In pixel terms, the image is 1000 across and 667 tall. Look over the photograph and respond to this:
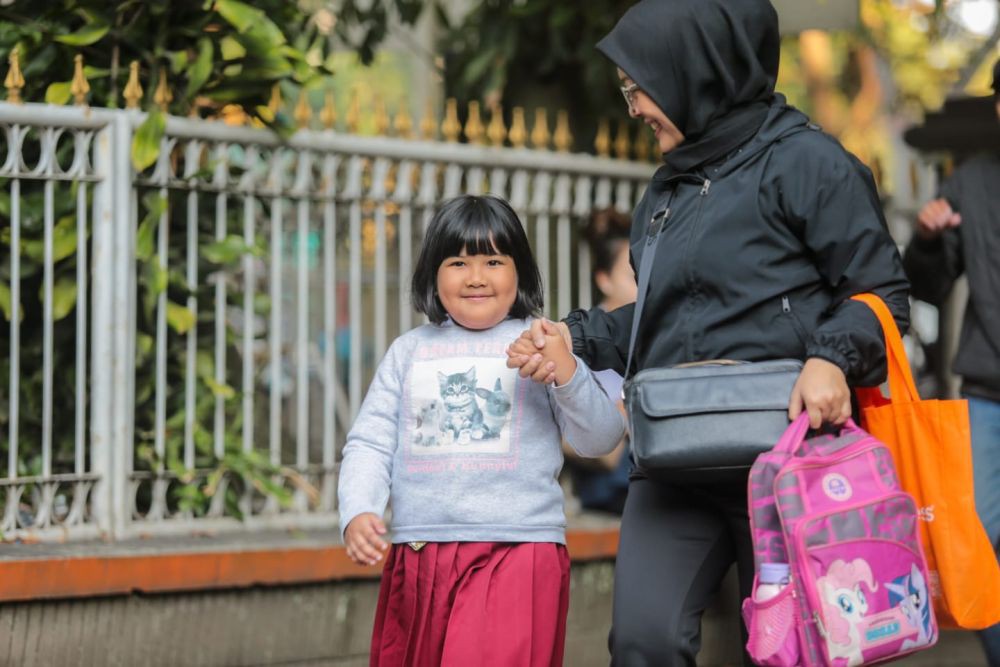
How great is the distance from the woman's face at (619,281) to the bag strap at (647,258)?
2.78 meters

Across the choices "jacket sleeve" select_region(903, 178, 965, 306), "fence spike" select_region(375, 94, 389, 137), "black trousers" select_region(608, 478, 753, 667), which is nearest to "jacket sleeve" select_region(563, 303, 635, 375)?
"black trousers" select_region(608, 478, 753, 667)

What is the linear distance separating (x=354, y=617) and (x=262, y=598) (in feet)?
1.18

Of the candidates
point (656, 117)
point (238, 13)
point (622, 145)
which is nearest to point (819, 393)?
point (656, 117)

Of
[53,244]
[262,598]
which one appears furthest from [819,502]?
[53,244]

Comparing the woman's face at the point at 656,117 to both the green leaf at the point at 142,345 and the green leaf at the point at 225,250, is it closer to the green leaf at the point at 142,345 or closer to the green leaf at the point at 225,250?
the green leaf at the point at 225,250

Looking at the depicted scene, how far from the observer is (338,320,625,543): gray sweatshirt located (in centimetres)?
342

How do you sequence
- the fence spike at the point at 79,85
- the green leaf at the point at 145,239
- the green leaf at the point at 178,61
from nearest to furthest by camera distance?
the fence spike at the point at 79,85, the green leaf at the point at 145,239, the green leaf at the point at 178,61

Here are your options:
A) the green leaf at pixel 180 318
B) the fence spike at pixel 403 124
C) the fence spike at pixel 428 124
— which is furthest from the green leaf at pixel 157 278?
the fence spike at pixel 428 124

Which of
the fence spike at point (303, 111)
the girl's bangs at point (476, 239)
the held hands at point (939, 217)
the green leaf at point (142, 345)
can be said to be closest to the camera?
the girl's bangs at point (476, 239)

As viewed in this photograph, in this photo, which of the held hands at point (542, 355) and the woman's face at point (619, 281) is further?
the woman's face at point (619, 281)

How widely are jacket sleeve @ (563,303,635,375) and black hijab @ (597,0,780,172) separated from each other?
0.43m

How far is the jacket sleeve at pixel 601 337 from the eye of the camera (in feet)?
11.5

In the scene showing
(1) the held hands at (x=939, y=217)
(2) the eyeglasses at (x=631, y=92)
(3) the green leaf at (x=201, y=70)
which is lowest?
(1) the held hands at (x=939, y=217)

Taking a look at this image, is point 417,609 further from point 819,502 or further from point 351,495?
point 819,502
